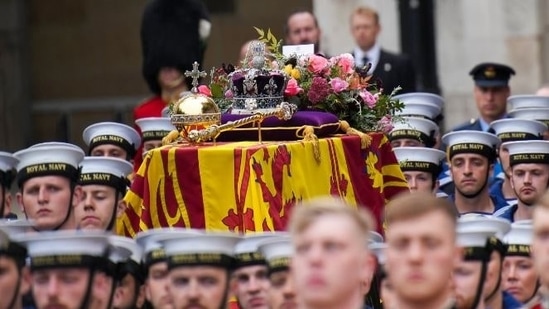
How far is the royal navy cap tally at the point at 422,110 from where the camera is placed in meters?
20.2

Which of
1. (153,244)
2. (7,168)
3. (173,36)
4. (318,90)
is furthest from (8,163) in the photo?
(173,36)

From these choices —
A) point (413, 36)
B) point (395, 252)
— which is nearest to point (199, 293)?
point (395, 252)

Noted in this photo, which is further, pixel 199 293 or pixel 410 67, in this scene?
pixel 410 67

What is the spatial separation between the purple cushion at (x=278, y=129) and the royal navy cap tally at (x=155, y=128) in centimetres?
166

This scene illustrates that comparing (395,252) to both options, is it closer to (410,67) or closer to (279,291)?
(279,291)

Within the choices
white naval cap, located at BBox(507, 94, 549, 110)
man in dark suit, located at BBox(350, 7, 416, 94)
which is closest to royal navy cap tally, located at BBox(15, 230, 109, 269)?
white naval cap, located at BBox(507, 94, 549, 110)

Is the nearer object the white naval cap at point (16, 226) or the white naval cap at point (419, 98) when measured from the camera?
the white naval cap at point (16, 226)

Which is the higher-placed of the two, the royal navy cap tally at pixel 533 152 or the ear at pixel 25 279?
the royal navy cap tally at pixel 533 152

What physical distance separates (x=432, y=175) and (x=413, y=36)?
19.2 ft

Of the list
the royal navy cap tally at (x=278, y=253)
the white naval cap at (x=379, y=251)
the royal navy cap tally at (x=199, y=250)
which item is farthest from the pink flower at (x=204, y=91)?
the royal navy cap tally at (x=199, y=250)

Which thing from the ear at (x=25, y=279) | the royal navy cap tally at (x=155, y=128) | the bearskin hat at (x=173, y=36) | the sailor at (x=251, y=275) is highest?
the bearskin hat at (x=173, y=36)

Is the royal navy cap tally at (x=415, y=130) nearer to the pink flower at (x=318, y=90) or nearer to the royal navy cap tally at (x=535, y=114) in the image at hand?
the royal navy cap tally at (x=535, y=114)

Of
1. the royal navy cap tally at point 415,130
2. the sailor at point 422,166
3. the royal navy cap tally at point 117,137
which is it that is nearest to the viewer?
the sailor at point 422,166

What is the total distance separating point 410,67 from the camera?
22.0 metres
